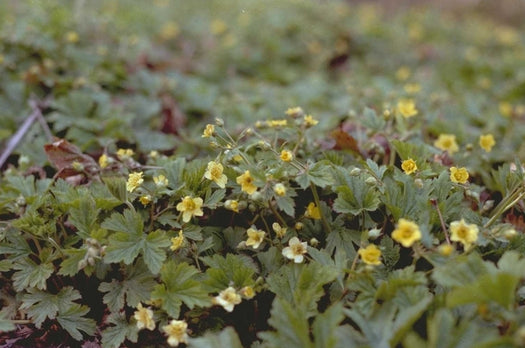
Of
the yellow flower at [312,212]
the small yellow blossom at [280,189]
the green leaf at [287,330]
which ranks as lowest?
the green leaf at [287,330]

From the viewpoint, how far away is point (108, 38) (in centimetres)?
398

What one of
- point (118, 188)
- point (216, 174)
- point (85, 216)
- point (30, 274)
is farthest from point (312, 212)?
point (30, 274)

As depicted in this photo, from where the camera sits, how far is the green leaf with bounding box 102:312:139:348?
180 centimetres

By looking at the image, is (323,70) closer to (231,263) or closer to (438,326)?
(231,263)

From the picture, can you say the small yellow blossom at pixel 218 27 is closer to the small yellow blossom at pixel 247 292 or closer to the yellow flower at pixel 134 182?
the yellow flower at pixel 134 182

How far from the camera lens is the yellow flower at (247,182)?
1879 millimetres

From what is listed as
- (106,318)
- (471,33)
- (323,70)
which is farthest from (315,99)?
(471,33)

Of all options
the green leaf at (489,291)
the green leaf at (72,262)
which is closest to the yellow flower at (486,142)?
the green leaf at (489,291)

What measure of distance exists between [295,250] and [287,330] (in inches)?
15.3

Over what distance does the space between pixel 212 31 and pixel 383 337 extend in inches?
153

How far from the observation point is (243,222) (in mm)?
2127

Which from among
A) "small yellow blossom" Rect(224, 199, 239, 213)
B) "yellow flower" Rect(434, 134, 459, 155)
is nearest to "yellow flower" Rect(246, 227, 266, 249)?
"small yellow blossom" Rect(224, 199, 239, 213)

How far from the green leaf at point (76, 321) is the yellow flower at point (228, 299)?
1.76ft

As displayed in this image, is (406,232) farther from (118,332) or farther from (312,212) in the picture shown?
(118,332)
